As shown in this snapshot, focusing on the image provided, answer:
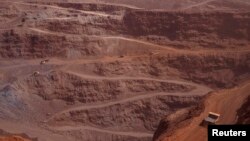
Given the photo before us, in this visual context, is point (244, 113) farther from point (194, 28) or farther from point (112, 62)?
point (194, 28)

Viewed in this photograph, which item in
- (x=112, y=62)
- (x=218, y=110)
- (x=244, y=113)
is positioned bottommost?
(x=112, y=62)

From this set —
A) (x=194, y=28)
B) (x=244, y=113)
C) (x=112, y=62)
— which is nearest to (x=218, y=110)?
(x=244, y=113)

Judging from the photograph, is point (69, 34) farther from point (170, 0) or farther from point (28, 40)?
point (170, 0)

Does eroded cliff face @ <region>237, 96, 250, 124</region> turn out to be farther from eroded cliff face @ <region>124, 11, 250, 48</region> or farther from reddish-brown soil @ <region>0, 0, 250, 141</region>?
eroded cliff face @ <region>124, 11, 250, 48</region>

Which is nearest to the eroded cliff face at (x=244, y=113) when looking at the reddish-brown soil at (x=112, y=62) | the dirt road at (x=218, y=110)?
the dirt road at (x=218, y=110)

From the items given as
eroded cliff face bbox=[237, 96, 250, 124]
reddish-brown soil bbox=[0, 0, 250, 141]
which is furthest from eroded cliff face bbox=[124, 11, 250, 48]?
eroded cliff face bbox=[237, 96, 250, 124]

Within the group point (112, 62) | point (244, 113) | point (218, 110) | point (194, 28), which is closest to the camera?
point (244, 113)

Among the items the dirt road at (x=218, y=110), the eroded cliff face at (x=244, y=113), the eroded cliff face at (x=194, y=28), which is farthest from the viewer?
the eroded cliff face at (x=194, y=28)

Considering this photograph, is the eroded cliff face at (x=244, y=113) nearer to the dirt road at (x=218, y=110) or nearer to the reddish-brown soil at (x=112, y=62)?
the dirt road at (x=218, y=110)

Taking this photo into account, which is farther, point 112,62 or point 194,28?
point 194,28
